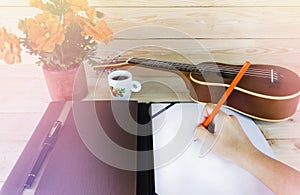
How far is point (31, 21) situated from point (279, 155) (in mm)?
734

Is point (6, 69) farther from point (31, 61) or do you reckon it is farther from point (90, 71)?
point (90, 71)

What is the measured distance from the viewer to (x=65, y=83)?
2.93 ft

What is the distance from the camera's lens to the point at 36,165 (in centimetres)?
61

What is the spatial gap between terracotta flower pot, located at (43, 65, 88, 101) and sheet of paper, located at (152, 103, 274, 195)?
304 millimetres

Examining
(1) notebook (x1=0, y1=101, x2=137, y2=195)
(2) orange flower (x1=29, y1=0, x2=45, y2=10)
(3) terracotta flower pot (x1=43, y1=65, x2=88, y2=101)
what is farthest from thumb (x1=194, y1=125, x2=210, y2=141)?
(2) orange flower (x1=29, y1=0, x2=45, y2=10)

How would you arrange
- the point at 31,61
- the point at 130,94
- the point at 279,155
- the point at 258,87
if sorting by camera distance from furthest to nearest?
1. the point at 31,61
2. the point at 130,94
3. the point at 258,87
4. the point at 279,155

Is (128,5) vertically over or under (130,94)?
over

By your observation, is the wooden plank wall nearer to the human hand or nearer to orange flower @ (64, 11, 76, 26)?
orange flower @ (64, 11, 76, 26)

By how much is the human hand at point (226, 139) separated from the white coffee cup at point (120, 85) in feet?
1.00

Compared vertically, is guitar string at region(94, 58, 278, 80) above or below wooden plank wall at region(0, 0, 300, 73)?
below

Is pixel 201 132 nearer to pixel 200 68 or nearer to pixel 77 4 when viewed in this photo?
pixel 200 68

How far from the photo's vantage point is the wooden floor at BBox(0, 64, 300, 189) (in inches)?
28.3

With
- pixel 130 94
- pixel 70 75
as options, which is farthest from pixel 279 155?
pixel 70 75

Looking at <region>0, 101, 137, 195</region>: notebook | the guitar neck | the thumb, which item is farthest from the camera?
the guitar neck
